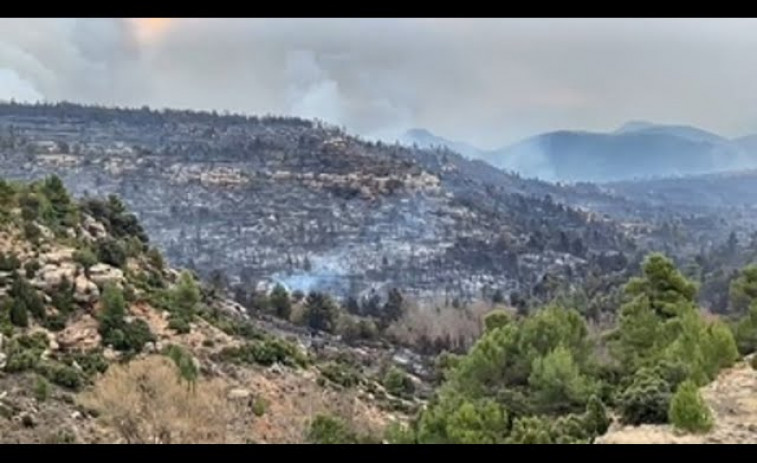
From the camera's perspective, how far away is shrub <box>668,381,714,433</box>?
705 cm

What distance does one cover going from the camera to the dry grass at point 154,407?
9758mm

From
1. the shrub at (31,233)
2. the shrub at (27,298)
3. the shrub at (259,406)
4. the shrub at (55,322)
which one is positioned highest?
the shrub at (31,233)

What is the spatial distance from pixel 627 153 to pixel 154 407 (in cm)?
12589

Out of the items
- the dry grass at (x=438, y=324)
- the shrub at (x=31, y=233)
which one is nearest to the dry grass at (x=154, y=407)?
the shrub at (x=31, y=233)

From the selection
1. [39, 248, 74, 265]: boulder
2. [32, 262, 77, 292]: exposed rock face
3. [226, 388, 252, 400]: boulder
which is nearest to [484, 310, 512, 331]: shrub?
[226, 388, 252, 400]: boulder

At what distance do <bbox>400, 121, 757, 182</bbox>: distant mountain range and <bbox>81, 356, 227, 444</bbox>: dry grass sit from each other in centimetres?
9935

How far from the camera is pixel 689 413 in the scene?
7.05 metres

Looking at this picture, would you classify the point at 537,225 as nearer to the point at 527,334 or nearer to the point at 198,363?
the point at 198,363

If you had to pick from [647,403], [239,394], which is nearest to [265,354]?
[239,394]

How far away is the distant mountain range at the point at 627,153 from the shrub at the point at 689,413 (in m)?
103

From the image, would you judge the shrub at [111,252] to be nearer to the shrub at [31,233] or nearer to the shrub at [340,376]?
the shrub at [31,233]

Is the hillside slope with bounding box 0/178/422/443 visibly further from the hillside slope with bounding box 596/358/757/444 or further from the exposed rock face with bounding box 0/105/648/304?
the exposed rock face with bounding box 0/105/648/304

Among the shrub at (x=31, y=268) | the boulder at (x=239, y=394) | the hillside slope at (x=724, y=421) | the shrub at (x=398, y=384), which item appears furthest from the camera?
the shrub at (x=398, y=384)
